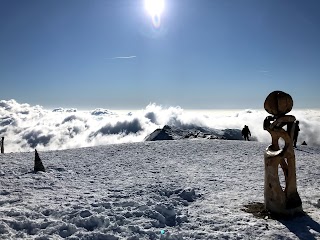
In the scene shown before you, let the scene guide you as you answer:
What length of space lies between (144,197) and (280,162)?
209 inches

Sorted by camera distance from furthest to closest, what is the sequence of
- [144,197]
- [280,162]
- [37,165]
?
[37,165], [144,197], [280,162]

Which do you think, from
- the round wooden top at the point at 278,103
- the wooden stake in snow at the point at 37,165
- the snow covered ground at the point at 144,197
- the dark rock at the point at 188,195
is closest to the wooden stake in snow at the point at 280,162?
the round wooden top at the point at 278,103

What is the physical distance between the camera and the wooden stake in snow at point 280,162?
10242mm

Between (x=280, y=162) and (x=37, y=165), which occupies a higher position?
(x=280, y=162)

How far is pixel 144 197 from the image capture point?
12.6m

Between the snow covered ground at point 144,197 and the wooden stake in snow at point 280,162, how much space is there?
0.59 m

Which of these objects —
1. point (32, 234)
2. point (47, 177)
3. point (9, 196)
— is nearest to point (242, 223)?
point (32, 234)

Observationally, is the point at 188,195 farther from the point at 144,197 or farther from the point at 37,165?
the point at 37,165

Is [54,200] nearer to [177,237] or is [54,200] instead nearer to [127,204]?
[127,204]

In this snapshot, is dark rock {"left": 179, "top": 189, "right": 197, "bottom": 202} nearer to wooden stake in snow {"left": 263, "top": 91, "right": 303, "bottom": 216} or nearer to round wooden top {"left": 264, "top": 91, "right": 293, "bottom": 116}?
wooden stake in snow {"left": 263, "top": 91, "right": 303, "bottom": 216}

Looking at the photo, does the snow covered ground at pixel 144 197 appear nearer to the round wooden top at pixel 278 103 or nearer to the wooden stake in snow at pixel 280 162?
the wooden stake in snow at pixel 280 162

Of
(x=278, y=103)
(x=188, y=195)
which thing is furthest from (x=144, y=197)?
(x=278, y=103)

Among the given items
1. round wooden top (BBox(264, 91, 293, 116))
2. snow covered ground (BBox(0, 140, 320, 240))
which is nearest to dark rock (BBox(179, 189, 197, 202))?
snow covered ground (BBox(0, 140, 320, 240))

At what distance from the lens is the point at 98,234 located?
888 centimetres
